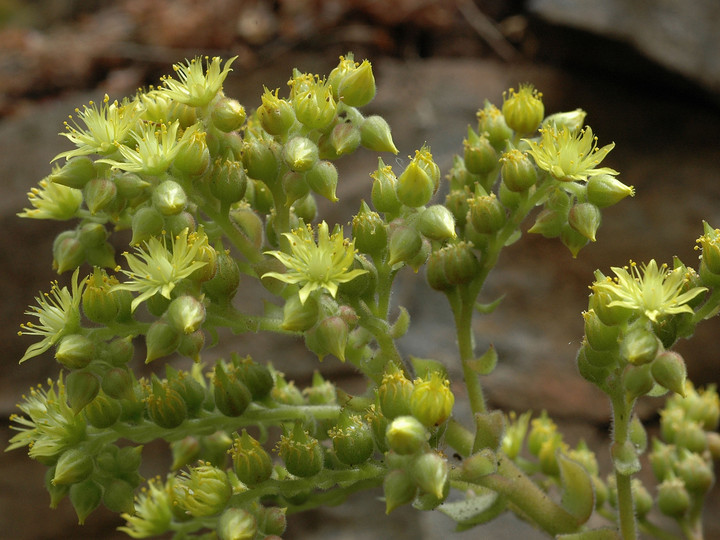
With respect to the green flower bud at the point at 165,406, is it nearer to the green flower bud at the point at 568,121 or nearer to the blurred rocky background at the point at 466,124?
the green flower bud at the point at 568,121

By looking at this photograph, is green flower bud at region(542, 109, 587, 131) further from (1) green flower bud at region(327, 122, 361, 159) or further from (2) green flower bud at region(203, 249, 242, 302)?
(2) green flower bud at region(203, 249, 242, 302)

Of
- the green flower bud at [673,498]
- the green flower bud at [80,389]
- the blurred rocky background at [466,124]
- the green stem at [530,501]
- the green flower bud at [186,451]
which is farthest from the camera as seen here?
the blurred rocky background at [466,124]

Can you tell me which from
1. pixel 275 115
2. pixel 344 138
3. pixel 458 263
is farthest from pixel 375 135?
pixel 458 263

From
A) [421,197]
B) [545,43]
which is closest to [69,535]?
[421,197]

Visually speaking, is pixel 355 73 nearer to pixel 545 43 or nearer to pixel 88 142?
pixel 88 142

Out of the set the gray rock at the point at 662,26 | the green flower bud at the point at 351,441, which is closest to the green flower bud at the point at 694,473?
the green flower bud at the point at 351,441

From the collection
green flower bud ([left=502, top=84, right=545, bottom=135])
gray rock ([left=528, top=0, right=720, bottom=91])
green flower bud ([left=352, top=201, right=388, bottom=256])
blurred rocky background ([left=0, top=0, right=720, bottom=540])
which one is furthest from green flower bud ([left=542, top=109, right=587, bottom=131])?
→ gray rock ([left=528, top=0, right=720, bottom=91])
